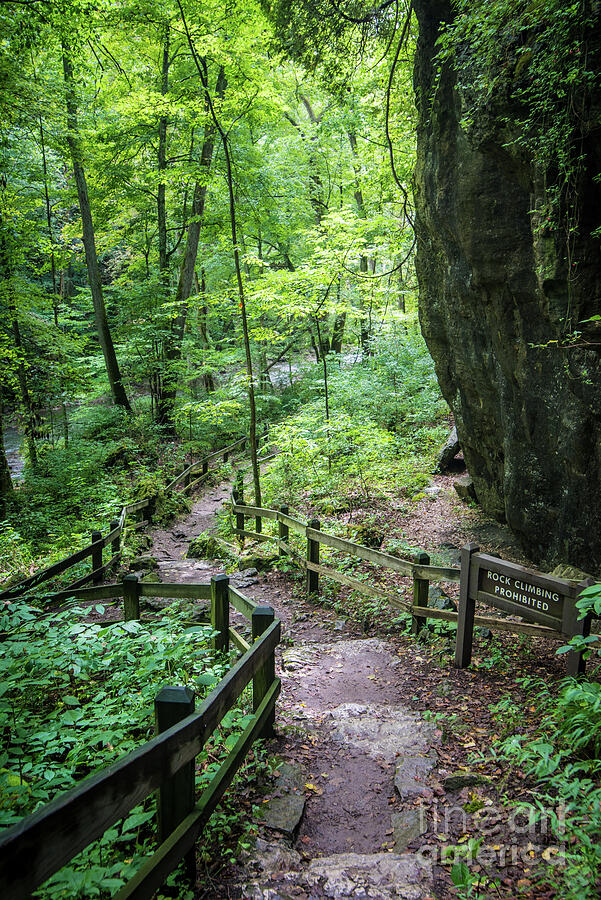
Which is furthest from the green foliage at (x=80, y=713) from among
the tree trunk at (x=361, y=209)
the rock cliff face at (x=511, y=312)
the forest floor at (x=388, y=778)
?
the tree trunk at (x=361, y=209)

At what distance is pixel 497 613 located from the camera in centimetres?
650

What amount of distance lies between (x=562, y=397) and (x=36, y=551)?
1005 cm

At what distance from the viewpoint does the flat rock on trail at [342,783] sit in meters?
2.58

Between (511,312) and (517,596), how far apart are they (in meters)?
4.50

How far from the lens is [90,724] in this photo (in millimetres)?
3373

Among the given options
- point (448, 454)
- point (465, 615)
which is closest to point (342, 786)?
point (465, 615)

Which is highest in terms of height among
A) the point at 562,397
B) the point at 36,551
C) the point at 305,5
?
the point at 305,5

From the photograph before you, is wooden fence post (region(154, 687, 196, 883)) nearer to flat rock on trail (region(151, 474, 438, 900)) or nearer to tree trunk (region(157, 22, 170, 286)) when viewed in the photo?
flat rock on trail (region(151, 474, 438, 900))

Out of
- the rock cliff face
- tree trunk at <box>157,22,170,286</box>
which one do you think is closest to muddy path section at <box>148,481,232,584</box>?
the rock cliff face

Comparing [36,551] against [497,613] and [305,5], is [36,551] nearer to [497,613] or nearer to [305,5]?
[497,613]

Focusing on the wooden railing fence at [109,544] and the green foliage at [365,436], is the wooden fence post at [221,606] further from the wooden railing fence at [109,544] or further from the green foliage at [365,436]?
the green foliage at [365,436]

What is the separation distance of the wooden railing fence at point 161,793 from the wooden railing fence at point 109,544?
11.3 ft

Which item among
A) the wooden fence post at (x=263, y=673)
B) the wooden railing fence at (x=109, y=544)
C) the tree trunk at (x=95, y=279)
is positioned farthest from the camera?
the tree trunk at (x=95, y=279)

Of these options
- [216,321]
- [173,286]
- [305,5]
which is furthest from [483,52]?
[216,321]
